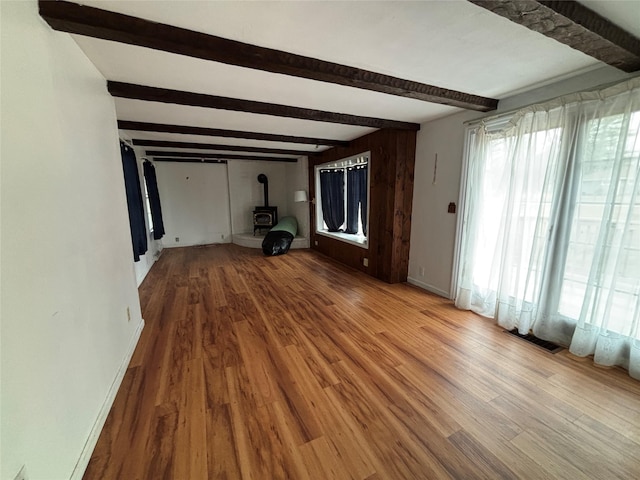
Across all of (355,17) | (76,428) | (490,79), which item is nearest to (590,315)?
(490,79)

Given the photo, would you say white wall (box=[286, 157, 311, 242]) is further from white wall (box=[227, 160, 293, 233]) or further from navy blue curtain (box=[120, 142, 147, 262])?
navy blue curtain (box=[120, 142, 147, 262])

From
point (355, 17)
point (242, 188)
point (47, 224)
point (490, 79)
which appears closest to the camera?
point (47, 224)

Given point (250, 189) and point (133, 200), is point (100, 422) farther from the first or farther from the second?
point (250, 189)

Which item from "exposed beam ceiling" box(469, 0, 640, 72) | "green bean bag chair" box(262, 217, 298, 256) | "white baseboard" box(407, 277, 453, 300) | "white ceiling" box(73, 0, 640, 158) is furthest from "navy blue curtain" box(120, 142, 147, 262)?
"white baseboard" box(407, 277, 453, 300)

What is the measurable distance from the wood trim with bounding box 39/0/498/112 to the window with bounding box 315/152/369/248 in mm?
2186

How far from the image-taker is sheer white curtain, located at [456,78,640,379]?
177 centimetres

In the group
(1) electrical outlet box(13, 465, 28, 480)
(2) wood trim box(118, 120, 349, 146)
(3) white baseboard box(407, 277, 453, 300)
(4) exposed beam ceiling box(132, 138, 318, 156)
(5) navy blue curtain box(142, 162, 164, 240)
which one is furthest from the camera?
(5) navy blue curtain box(142, 162, 164, 240)

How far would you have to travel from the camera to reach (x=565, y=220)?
6.81 feet

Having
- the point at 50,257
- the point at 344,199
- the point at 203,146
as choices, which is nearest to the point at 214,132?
the point at 203,146

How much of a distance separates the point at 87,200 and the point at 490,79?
3.05 m

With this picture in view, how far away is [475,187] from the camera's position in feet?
8.89

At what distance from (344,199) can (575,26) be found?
3.95 metres

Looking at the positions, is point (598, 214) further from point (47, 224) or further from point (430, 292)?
point (47, 224)

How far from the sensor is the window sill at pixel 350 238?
14.3 ft
